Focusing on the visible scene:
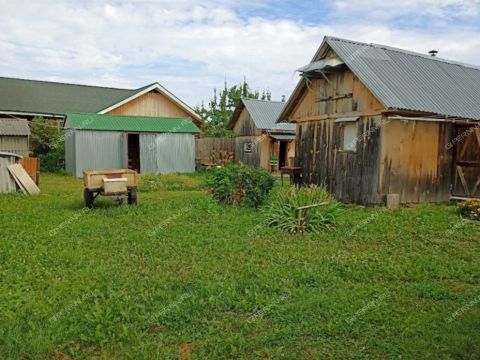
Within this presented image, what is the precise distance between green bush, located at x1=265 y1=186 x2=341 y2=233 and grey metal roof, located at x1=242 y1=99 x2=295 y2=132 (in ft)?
50.9

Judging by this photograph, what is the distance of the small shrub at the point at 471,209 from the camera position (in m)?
9.40

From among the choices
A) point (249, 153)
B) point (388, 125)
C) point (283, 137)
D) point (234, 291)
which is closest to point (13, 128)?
point (249, 153)

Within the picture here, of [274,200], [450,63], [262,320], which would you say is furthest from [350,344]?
[450,63]

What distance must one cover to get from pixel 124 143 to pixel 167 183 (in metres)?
5.28

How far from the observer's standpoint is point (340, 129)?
12.4m

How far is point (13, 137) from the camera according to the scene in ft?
61.7

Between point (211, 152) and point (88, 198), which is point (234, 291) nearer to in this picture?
point (88, 198)

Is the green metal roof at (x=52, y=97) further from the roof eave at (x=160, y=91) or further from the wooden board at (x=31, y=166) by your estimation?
the wooden board at (x=31, y=166)

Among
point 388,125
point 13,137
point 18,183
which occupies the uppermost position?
point 388,125

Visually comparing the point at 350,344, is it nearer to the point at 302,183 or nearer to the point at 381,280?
the point at 381,280

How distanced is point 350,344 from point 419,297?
159 cm

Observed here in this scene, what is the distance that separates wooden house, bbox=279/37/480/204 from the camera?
36.2 ft

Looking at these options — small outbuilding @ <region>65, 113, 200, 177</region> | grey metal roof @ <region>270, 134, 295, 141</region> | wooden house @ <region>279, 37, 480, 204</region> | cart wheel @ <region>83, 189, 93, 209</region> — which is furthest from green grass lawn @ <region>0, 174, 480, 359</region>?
grey metal roof @ <region>270, 134, 295, 141</region>

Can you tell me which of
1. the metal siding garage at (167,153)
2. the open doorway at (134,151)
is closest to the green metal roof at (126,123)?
the metal siding garage at (167,153)
